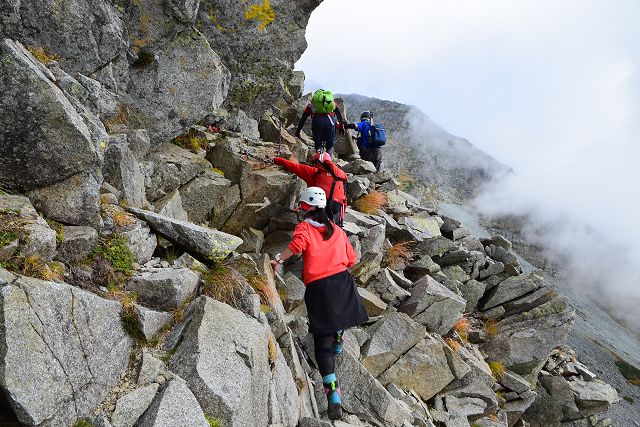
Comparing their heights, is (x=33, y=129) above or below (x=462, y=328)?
above

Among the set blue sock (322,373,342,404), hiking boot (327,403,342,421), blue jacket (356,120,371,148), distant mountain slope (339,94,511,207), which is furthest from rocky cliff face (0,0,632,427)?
distant mountain slope (339,94,511,207)

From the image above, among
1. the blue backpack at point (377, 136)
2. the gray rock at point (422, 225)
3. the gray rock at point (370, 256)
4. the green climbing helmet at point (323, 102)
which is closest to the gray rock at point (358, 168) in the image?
the blue backpack at point (377, 136)

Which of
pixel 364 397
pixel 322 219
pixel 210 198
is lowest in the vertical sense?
pixel 364 397

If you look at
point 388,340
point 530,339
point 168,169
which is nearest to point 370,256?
point 388,340

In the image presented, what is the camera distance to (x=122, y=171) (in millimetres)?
9531

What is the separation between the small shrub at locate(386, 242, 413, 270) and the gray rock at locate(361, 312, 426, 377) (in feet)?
12.6

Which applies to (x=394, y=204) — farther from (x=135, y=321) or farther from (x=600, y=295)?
(x=600, y=295)

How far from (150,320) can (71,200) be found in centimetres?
273

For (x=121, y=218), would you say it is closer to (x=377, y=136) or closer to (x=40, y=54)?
(x=40, y=54)

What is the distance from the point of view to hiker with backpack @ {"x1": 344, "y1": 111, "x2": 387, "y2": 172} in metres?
23.5

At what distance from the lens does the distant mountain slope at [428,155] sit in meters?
82.8

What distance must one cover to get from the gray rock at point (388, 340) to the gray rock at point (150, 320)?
25.5 ft

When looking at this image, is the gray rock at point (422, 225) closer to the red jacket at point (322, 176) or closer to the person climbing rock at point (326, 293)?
the red jacket at point (322, 176)

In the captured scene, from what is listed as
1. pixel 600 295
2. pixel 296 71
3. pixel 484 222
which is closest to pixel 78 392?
pixel 296 71
